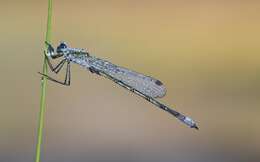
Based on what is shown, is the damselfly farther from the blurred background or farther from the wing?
the blurred background

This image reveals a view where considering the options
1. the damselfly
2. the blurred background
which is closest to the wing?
the damselfly

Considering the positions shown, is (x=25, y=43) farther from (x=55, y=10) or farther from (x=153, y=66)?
(x=153, y=66)

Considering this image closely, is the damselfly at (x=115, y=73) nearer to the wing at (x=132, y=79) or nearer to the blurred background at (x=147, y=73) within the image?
the wing at (x=132, y=79)

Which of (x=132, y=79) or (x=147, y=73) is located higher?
(x=147, y=73)

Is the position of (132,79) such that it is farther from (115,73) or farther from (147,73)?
(147,73)

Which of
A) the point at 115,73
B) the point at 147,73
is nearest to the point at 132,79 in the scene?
the point at 115,73

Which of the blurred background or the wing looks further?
the blurred background

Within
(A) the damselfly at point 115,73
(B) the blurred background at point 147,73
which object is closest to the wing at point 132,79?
(A) the damselfly at point 115,73

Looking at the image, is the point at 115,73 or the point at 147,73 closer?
the point at 115,73
